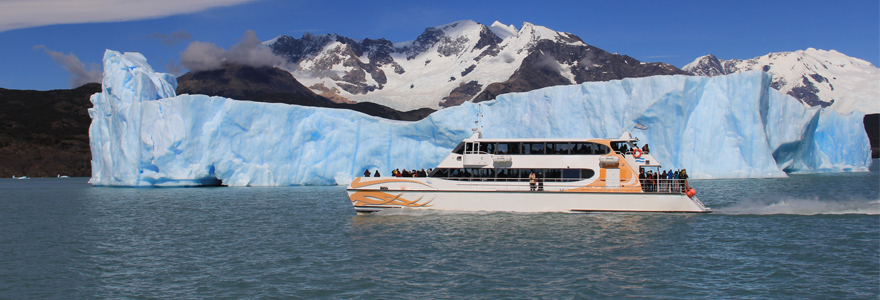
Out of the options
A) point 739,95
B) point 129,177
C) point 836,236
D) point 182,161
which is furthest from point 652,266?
point 129,177

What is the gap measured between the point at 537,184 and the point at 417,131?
19.6 m

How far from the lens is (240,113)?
40.5 m

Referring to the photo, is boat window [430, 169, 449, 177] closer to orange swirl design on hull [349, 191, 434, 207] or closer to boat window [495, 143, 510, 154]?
orange swirl design on hull [349, 191, 434, 207]

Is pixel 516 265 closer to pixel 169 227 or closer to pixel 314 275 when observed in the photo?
pixel 314 275

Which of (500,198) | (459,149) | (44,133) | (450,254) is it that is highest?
(44,133)

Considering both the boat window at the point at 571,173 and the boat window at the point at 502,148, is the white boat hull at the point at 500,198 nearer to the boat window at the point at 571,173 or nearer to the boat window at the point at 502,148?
the boat window at the point at 571,173

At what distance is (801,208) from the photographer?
893 inches

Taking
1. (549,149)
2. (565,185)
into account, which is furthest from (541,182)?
(549,149)

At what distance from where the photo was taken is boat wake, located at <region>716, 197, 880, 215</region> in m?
22.2

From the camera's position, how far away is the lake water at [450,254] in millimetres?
12062

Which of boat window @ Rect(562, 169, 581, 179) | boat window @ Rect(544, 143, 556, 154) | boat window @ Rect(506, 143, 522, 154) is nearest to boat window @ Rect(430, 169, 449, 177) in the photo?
boat window @ Rect(506, 143, 522, 154)

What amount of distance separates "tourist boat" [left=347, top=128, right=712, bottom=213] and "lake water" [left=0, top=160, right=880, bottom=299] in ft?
1.83

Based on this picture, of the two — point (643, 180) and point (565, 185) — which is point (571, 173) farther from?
point (643, 180)

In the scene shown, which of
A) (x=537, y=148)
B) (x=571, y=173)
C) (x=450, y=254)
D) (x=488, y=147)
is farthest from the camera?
(x=488, y=147)
